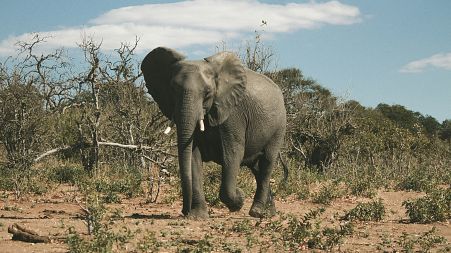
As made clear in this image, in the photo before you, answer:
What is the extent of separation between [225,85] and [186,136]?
1.28 metres

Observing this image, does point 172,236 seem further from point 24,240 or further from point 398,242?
point 398,242

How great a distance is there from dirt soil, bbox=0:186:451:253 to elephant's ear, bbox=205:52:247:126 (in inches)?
65.9

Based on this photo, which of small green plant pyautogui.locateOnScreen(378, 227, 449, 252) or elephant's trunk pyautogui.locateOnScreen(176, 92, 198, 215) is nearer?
small green plant pyautogui.locateOnScreen(378, 227, 449, 252)

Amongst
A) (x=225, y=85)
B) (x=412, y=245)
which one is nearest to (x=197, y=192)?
(x=225, y=85)

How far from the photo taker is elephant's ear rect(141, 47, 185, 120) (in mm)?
10539

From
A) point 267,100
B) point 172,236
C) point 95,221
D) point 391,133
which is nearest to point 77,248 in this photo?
point 95,221

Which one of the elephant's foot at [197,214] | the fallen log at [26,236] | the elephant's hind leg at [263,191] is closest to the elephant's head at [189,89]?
the elephant's foot at [197,214]

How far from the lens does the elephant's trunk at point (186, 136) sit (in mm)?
9648

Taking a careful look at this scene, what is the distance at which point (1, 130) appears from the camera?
1580 cm

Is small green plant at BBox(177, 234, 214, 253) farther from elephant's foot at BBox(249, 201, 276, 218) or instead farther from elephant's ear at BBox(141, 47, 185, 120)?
elephant's ear at BBox(141, 47, 185, 120)

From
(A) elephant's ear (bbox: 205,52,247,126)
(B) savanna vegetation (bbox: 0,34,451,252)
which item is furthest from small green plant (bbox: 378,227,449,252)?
(A) elephant's ear (bbox: 205,52,247,126)

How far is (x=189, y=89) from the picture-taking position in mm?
9711

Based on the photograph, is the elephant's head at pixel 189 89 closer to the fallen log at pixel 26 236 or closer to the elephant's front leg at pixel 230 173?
the elephant's front leg at pixel 230 173

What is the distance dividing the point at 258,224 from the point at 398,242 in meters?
1.93
